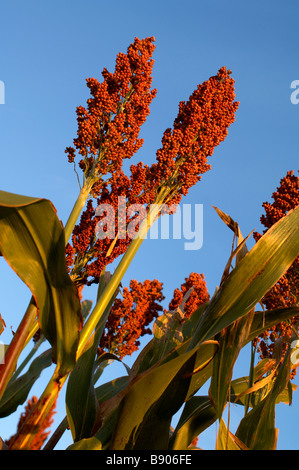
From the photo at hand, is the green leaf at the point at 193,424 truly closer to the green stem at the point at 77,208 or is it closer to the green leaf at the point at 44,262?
the green leaf at the point at 44,262

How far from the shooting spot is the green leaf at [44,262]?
1.32m

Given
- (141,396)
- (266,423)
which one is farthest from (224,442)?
(141,396)

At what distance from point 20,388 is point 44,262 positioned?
1447 millimetres

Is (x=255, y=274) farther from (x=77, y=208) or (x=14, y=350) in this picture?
(x=77, y=208)

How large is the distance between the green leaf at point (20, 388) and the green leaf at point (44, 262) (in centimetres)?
112

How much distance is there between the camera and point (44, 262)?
4.66ft

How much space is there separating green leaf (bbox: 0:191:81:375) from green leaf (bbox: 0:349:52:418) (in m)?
1.12

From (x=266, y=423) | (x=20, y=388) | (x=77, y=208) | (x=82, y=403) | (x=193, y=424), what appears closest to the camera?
(x=266, y=423)

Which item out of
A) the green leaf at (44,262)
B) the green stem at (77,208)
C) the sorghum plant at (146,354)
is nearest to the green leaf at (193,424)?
the sorghum plant at (146,354)

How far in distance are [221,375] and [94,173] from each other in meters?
3.10

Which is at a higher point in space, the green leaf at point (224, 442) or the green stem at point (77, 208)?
the green stem at point (77, 208)

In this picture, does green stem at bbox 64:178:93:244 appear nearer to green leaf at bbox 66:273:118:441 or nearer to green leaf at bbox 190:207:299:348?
green leaf at bbox 66:273:118:441
